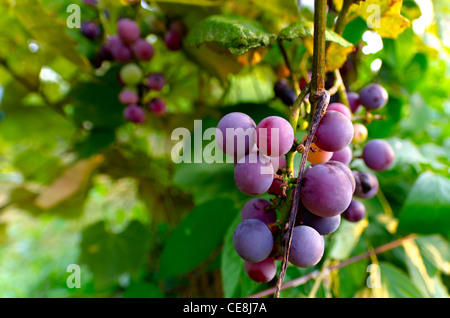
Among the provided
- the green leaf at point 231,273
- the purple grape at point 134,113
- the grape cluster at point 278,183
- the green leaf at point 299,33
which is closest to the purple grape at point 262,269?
the grape cluster at point 278,183

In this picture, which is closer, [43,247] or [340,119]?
[340,119]

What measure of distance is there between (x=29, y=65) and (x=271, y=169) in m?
0.65

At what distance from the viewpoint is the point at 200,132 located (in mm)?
588

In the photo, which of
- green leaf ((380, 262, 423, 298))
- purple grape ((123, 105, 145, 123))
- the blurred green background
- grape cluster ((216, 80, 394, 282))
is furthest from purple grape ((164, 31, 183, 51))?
green leaf ((380, 262, 423, 298))

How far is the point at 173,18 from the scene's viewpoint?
59 centimetres

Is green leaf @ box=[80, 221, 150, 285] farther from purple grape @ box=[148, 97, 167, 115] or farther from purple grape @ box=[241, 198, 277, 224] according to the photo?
purple grape @ box=[241, 198, 277, 224]

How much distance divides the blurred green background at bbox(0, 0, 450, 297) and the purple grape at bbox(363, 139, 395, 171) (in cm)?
9

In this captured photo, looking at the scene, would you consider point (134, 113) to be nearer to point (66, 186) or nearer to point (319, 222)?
point (66, 186)

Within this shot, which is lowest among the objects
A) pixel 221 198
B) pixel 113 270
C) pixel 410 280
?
pixel 113 270

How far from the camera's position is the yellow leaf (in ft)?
2.11

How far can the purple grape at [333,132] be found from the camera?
0.80 ft

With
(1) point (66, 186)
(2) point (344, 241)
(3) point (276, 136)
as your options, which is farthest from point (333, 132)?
(1) point (66, 186)

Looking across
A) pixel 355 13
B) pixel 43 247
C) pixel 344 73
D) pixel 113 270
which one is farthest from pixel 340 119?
pixel 43 247

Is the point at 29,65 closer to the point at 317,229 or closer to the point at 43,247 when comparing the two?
the point at 317,229
